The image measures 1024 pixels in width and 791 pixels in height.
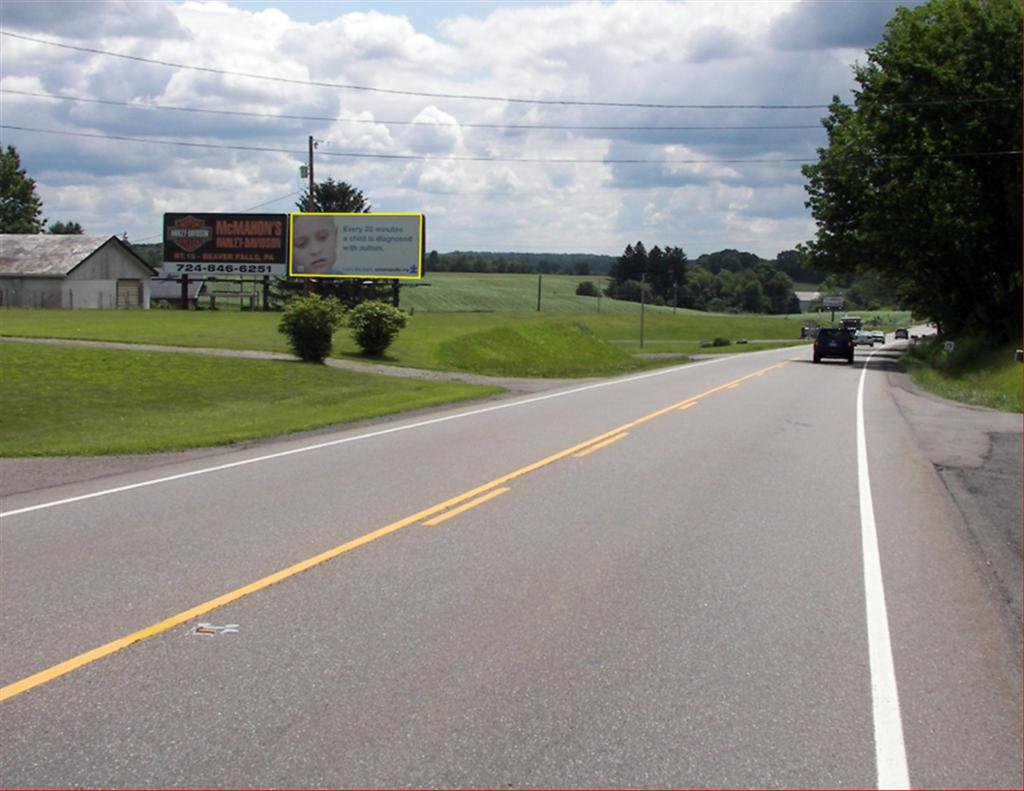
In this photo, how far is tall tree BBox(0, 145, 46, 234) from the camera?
118000 millimetres

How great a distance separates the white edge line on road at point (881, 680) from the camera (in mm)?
5113

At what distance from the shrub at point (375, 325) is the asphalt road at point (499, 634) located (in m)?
24.9

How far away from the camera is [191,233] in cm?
7062

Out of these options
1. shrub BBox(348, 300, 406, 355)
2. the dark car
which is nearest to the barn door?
shrub BBox(348, 300, 406, 355)

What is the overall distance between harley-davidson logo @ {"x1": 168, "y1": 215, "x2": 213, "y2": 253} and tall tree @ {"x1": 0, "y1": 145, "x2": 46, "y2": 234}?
54.5 meters

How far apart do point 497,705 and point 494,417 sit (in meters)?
17.1

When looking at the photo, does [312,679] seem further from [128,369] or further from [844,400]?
[844,400]

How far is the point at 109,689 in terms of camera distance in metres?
5.95

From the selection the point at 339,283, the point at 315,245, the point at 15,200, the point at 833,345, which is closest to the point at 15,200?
the point at 15,200

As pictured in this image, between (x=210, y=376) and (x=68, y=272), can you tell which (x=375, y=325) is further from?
(x=68, y=272)

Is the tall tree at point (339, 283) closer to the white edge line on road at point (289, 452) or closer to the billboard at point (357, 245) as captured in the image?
the billboard at point (357, 245)

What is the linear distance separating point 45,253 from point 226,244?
11.8m

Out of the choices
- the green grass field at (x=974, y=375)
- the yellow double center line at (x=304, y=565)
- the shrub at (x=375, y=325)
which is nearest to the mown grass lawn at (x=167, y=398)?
the yellow double center line at (x=304, y=565)

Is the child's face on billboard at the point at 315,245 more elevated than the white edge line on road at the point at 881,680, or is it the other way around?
the child's face on billboard at the point at 315,245
